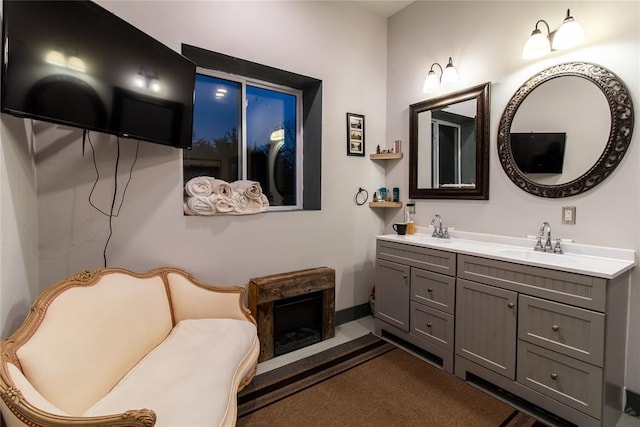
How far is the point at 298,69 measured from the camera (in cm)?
274

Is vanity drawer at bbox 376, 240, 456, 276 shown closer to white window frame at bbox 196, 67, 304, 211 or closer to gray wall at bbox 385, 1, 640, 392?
gray wall at bbox 385, 1, 640, 392

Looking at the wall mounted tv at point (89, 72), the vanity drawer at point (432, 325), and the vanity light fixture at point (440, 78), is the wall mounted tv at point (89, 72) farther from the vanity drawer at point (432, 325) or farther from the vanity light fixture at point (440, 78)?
the vanity drawer at point (432, 325)

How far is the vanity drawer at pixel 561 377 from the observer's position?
1.58 metres

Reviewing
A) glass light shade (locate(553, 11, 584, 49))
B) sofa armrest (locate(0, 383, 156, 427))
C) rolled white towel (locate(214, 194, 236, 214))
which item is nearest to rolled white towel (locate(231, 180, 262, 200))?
rolled white towel (locate(214, 194, 236, 214))

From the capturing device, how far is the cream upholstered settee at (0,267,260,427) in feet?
3.34

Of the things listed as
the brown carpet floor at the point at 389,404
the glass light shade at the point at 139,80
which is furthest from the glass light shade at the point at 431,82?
the brown carpet floor at the point at 389,404

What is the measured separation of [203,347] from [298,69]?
234 cm

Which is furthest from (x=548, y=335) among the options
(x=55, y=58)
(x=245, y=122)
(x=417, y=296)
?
(x=55, y=58)

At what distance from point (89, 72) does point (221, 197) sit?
1.11 m

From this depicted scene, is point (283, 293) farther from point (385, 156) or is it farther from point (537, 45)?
point (537, 45)

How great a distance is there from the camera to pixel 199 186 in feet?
7.59

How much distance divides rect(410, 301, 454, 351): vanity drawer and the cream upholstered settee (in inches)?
52.3

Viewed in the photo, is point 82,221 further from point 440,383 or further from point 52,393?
point 440,383

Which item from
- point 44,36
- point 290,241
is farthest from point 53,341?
point 290,241
